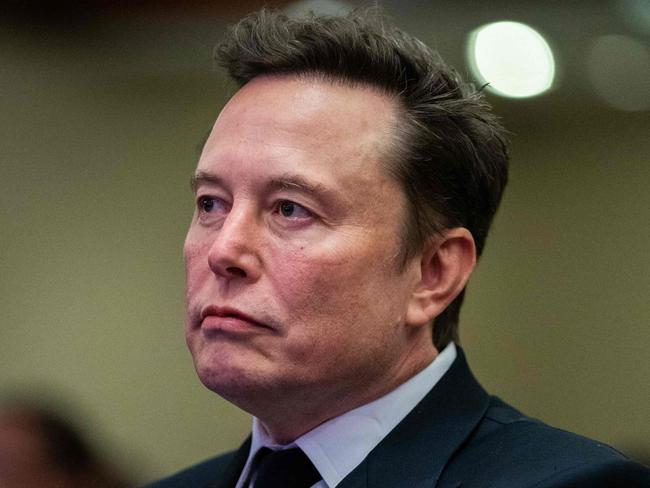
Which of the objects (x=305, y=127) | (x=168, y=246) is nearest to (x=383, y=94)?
(x=305, y=127)

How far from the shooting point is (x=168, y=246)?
19.6ft

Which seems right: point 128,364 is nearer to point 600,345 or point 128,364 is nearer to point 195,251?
point 600,345

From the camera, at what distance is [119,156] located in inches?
233

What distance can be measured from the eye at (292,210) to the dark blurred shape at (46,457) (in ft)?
5.71

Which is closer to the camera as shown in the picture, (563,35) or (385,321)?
(385,321)

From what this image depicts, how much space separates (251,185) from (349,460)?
488 millimetres

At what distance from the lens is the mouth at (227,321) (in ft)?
6.50

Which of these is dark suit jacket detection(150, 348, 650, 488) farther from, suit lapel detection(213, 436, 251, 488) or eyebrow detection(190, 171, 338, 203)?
eyebrow detection(190, 171, 338, 203)

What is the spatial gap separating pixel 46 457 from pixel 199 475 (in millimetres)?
1196

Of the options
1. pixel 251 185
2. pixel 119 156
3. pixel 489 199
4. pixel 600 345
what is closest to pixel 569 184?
pixel 600 345

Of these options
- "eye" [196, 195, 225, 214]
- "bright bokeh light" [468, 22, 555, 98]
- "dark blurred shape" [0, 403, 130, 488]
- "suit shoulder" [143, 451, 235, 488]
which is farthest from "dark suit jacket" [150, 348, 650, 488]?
"bright bokeh light" [468, 22, 555, 98]

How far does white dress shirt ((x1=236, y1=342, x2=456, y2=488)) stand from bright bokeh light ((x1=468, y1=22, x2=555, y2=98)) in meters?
2.77

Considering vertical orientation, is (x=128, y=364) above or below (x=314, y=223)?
below

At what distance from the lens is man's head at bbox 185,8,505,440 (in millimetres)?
1993
